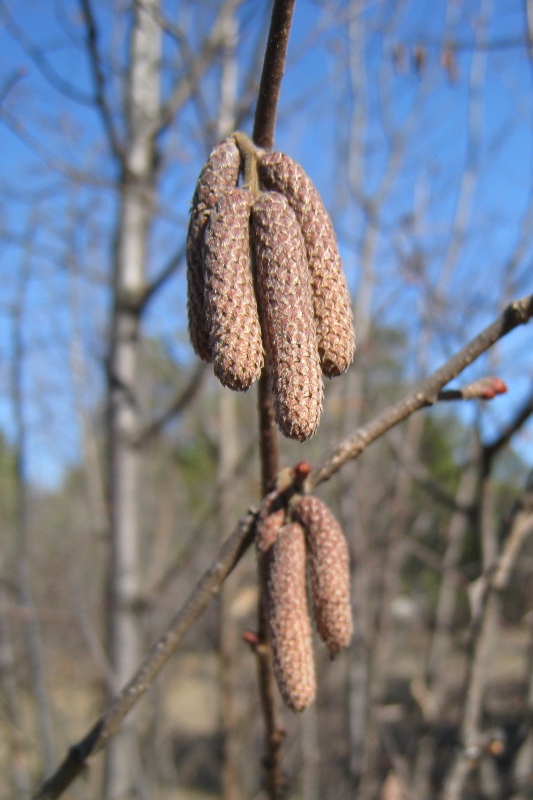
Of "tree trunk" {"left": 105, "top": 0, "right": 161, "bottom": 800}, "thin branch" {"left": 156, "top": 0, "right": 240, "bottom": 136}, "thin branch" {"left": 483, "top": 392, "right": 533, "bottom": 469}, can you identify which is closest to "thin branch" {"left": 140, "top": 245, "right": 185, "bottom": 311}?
"tree trunk" {"left": 105, "top": 0, "right": 161, "bottom": 800}

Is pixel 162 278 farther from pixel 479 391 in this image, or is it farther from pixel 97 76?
pixel 479 391

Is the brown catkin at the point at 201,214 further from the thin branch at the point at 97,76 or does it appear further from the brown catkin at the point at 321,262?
the thin branch at the point at 97,76

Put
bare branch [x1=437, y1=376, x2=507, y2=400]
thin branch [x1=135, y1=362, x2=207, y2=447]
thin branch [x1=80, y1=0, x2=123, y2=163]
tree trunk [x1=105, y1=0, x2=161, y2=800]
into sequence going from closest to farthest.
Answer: bare branch [x1=437, y1=376, x2=507, y2=400] < thin branch [x1=80, y1=0, x2=123, y2=163] < thin branch [x1=135, y1=362, x2=207, y2=447] < tree trunk [x1=105, y1=0, x2=161, y2=800]

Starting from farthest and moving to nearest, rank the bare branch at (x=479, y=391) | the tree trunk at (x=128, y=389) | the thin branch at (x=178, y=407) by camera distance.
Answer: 1. the tree trunk at (x=128, y=389)
2. the thin branch at (x=178, y=407)
3. the bare branch at (x=479, y=391)

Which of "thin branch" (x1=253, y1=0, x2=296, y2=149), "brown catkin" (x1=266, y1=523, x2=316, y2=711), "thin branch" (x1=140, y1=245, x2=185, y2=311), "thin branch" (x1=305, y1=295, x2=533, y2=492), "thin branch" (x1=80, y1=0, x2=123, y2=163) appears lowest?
"brown catkin" (x1=266, y1=523, x2=316, y2=711)

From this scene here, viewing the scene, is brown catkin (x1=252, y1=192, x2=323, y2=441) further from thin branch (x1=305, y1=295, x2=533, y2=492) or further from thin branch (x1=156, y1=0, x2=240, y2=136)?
thin branch (x1=156, y1=0, x2=240, y2=136)

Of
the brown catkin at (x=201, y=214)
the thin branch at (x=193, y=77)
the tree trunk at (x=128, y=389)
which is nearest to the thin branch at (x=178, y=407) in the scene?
the tree trunk at (x=128, y=389)

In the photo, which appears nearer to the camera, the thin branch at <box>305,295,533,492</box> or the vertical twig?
the vertical twig
